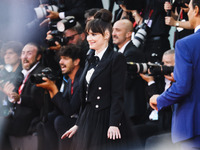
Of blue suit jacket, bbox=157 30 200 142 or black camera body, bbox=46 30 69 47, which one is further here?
black camera body, bbox=46 30 69 47

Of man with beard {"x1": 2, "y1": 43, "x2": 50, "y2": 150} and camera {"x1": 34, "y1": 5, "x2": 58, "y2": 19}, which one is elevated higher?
camera {"x1": 34, "y1": 5, "x2": 58, "y2": 19}

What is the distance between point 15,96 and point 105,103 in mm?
1526

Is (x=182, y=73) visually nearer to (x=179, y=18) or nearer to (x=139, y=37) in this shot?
(x=139, y=37)

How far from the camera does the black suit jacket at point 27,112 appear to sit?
3.87m

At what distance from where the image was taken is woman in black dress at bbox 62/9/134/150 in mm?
2574

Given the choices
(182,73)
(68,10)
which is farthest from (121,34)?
(182,73)

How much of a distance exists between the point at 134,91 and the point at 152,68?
2.93 feet

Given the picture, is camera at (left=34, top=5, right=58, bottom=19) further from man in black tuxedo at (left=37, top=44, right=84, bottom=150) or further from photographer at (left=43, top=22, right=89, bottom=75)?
man in black tuxedo at (left=37, top=44, right=84, bottom=150)

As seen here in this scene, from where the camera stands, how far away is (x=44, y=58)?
13.6ft

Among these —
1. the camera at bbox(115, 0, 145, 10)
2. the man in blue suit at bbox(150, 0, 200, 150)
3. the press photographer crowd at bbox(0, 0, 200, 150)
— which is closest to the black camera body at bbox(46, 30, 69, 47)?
the press photographer crowd at bbox(0, 0, 200, 150)

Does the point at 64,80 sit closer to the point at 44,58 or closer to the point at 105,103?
the point at 44,58

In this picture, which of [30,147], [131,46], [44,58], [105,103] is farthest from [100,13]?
[30,147]

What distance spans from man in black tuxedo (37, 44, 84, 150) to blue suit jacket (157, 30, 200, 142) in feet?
3.95

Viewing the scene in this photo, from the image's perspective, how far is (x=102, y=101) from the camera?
2645mm
